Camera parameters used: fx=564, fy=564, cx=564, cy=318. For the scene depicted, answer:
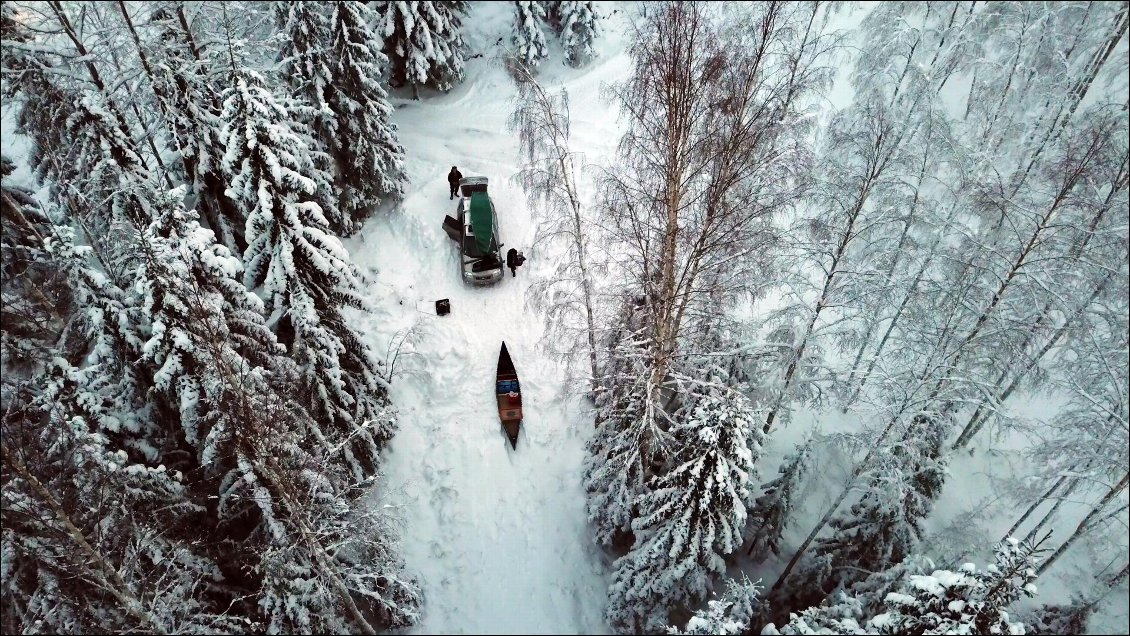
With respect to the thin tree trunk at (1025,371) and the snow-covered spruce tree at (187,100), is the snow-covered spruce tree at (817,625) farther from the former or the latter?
the snow-covered spruce tree at (187,100)

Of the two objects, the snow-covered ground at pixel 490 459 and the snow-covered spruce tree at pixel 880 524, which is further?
the snow-covered ground at pixel 490 459

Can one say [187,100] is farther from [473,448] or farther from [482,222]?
[473,448]

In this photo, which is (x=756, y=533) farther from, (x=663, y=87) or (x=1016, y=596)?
(x=663, y=87)

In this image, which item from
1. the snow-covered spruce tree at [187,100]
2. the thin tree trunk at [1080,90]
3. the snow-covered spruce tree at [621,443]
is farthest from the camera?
the thin tree trunk at [1080,90]

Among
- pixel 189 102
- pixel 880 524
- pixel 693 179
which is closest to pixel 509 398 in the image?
pixel 693 179

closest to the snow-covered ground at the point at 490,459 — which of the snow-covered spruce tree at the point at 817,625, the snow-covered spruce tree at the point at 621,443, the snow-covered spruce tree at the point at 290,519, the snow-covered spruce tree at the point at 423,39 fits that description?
the snow-covered spruce tree at the point at 621,443

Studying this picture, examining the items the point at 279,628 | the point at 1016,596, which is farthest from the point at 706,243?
the point at 279,628

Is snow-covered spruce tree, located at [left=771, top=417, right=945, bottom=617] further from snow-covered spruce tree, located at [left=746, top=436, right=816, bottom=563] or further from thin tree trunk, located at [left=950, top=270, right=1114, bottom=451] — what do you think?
thin tree trunk, located at [left=950, top=270, right=1114, bottom=451]
